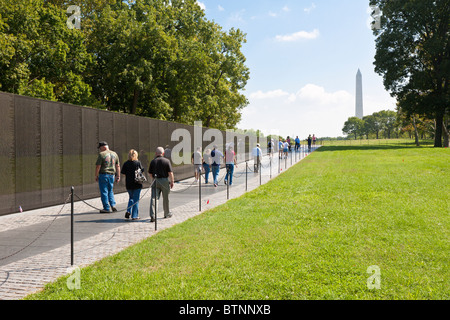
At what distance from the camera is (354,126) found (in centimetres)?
17862

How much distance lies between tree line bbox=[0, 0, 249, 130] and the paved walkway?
64.4ft

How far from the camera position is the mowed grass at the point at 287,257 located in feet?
15.9

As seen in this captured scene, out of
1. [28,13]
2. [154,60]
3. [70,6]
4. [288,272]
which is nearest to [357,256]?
[288,272]

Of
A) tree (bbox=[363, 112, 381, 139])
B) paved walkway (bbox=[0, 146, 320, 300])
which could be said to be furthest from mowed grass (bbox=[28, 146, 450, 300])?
tree (bbox=[363, 112, 381, 139])

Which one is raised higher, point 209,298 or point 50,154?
point 50,154

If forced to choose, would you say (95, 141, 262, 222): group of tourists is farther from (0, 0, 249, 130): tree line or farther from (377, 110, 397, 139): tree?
(377, 110, 397, 139): tree

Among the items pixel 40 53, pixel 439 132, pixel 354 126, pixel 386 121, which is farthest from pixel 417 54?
pixel 354 126

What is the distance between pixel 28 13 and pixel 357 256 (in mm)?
30838

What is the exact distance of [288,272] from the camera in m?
5.48

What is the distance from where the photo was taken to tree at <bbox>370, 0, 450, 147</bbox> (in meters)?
45.7

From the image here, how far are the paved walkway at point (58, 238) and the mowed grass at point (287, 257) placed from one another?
46 centimetres

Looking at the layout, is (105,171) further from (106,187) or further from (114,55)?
(114,55)
